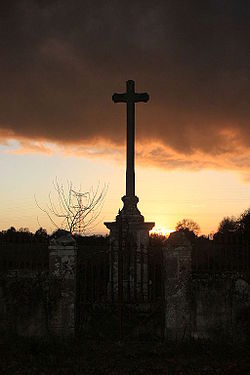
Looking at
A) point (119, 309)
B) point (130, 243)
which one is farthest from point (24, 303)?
point (130, 243)

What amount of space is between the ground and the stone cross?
13.4 feet

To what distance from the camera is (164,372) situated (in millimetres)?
6012

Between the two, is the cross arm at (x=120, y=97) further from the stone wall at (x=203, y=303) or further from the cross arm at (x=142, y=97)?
the stone wall at (x=203, y=303)

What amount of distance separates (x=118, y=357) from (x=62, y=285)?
1.83 m

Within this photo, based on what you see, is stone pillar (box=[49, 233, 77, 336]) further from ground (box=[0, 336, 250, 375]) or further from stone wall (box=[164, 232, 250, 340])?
stone wall (box=[164, 232, 250, 340])

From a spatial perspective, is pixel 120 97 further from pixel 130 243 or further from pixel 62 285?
pixel 62 285

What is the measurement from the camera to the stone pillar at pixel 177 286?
7719 millimetres

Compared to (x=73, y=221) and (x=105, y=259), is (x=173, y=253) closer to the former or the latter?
(x=105, y=259)

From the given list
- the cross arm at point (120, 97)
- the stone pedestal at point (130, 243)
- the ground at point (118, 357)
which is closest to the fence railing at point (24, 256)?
the ground at point (118, 357)

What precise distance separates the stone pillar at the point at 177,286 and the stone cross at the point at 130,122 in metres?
2.72

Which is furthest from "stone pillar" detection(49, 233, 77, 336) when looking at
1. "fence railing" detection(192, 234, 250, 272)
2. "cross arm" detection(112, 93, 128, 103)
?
"cross arm" detection(112, 93, 128, 103)

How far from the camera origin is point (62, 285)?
7902 mm

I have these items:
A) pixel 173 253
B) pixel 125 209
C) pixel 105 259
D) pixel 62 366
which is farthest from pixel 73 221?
pixel 62 366

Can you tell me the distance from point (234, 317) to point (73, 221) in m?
10.7
